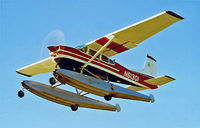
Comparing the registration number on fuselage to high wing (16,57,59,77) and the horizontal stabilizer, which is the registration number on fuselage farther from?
high wing (16,57,59,77)

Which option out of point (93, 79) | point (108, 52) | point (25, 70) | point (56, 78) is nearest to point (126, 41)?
point (108, 52)

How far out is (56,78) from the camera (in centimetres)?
1543

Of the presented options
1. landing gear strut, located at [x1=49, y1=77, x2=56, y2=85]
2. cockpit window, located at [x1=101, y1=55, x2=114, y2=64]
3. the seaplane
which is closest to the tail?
the seaplane

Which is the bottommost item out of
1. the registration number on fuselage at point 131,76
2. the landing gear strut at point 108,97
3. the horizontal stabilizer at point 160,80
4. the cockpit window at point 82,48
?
the landing gear strut at point 108,97

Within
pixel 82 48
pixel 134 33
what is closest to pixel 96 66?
pixel 82 48

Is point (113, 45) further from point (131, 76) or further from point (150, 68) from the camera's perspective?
point (150, 68)

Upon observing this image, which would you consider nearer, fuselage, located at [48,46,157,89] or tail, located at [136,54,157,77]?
fuselage, located at [48,46,157,89]

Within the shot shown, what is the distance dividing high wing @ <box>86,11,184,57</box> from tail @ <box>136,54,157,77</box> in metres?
2.18

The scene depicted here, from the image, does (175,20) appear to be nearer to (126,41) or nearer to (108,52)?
(126,41)

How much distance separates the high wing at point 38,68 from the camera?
61.0 ft

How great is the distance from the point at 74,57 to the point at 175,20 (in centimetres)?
457

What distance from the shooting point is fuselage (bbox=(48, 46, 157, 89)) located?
1541 cm

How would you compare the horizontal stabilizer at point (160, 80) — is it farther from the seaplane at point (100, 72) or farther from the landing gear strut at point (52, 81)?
the landing gear strut at point (52, 81)

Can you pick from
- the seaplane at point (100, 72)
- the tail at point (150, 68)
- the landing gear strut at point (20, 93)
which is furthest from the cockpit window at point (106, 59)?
the landing gear strut at point (20, 93)
